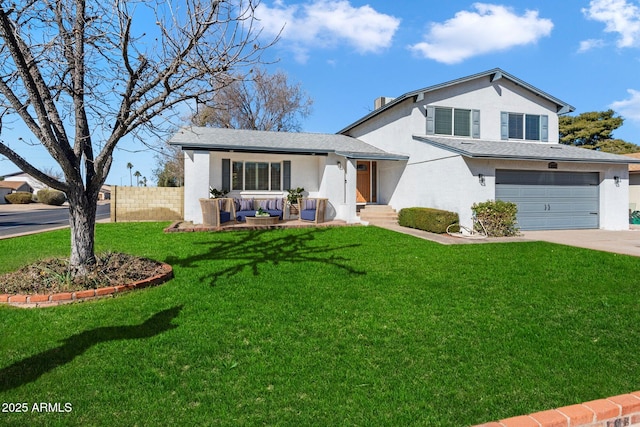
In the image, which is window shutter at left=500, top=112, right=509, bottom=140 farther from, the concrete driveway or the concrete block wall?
the concrete block wall

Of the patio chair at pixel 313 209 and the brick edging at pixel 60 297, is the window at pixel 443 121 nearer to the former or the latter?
the patio chair at pixel 313 209

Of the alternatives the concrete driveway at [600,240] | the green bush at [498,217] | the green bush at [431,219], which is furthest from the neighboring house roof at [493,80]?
the concrete driveway at [600,240]

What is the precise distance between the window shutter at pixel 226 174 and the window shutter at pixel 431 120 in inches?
341

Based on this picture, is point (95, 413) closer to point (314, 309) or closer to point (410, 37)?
point (314, 309)

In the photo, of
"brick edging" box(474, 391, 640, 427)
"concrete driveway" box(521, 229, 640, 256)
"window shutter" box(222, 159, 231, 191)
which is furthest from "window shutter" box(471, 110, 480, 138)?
"brick edging" box(474, 391, 640, 427)

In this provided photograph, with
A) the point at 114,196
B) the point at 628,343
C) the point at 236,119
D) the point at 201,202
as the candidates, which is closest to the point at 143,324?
the point at 628,343

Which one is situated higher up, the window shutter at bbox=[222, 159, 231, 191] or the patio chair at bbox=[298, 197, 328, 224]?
the window shutter at bbox=[222, 159, 231, 191]

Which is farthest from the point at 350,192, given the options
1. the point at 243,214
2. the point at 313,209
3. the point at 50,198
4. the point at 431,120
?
the point at 50,198

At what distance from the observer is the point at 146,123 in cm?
559

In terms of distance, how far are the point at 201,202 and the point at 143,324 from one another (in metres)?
9.21

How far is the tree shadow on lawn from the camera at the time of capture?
7.19 metres

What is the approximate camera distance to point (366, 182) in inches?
704

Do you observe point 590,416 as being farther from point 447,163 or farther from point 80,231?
point 447,163

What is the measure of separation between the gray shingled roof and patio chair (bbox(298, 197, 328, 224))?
4.89 meters
